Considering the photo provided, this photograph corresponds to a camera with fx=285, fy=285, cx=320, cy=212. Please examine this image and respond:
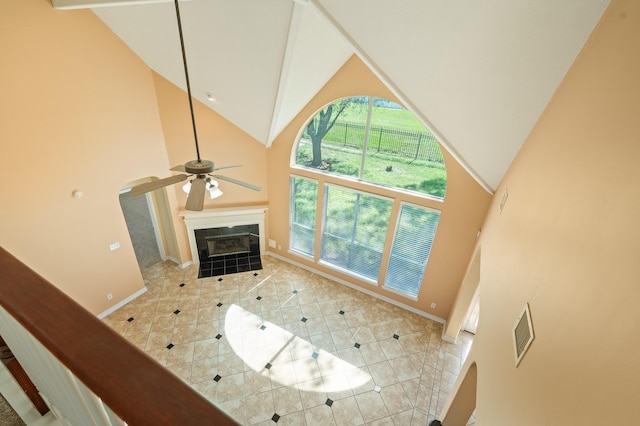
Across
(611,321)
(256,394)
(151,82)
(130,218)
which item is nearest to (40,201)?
(151,82)

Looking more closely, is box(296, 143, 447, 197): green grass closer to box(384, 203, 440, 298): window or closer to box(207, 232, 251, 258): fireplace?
box(384, 203, 440, 298): window

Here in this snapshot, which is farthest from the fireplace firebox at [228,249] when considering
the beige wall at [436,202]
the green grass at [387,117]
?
the green grass at [387,117]

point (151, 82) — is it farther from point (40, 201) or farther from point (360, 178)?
point (360, 178)

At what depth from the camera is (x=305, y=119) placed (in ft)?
19.7

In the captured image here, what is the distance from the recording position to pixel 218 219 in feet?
23.4

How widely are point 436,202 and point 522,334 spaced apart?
13.0ft

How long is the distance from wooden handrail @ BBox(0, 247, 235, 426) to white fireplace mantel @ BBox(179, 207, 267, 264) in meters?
6.35

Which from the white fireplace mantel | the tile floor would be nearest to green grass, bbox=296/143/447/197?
the white fireplace mantel

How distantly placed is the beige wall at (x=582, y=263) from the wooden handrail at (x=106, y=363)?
3.64 feet

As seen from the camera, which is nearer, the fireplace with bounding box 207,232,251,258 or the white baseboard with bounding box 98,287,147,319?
the white baseboard with bounding box 98,287,147,319

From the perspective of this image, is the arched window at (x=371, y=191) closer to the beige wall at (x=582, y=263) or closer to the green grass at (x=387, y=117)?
the green grass at (x=387, y=117)

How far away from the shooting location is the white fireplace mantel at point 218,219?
273 inches

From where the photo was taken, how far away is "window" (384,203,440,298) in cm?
569

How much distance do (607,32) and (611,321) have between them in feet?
5.83
